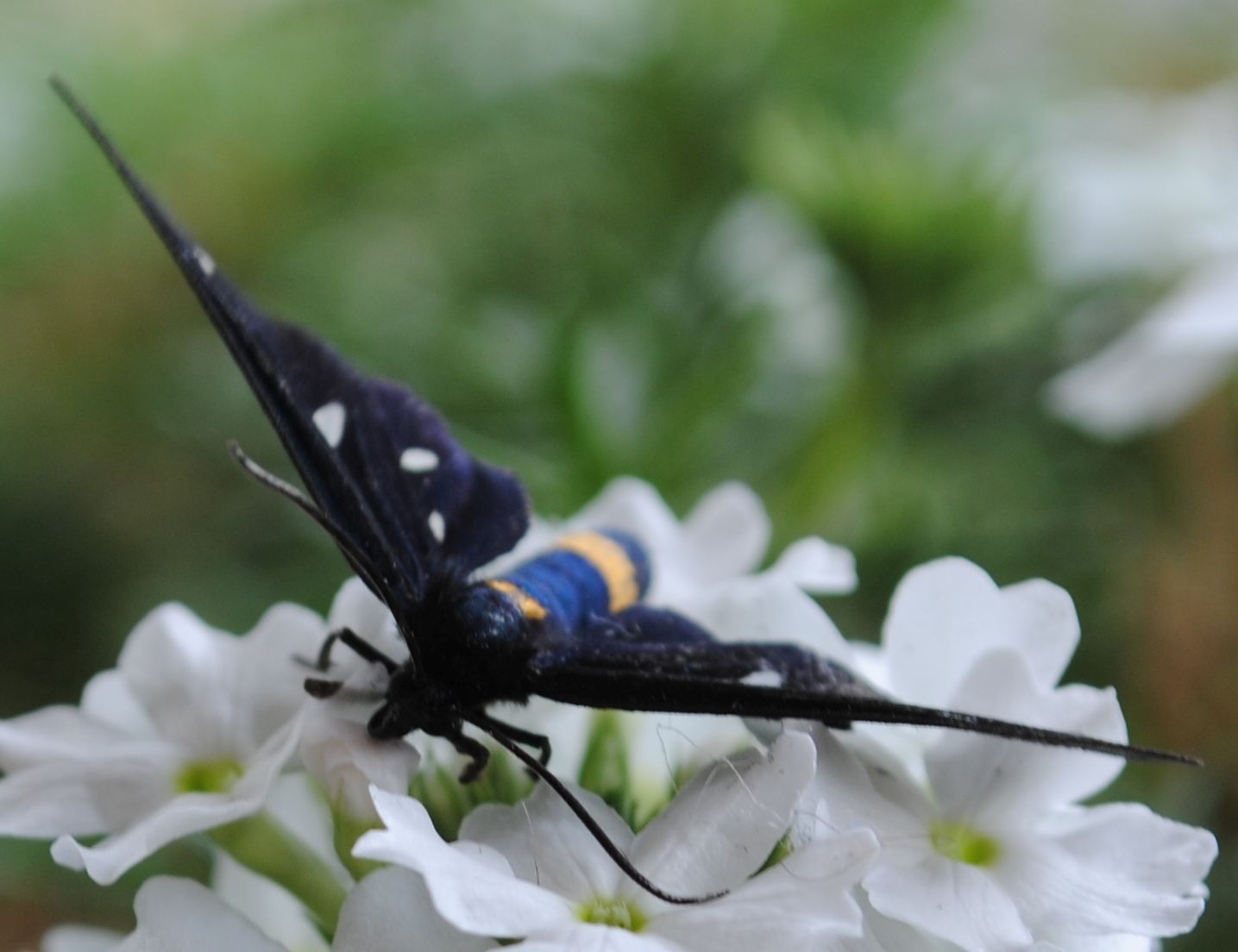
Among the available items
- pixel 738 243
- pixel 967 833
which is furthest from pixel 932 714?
pixel 738 243

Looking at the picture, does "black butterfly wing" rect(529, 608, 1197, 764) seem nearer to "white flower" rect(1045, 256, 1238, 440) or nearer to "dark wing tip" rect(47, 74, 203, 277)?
"dark wing tip" rect(47, 74, 203, 277)

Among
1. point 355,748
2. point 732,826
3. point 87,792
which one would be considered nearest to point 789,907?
point 732,826

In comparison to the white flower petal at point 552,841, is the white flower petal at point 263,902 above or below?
below

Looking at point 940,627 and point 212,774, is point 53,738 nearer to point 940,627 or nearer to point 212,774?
point 212,774

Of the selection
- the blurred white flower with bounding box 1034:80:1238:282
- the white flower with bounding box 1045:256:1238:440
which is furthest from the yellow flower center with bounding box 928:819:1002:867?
the blurred white flower with bounding box 1034:80:1238:282

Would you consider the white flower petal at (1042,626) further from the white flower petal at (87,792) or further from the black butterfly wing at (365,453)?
the white flower petal at (87,792)

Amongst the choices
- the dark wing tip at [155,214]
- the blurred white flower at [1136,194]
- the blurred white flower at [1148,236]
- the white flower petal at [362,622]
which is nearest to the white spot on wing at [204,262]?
the dark wing tip at [155,214]
